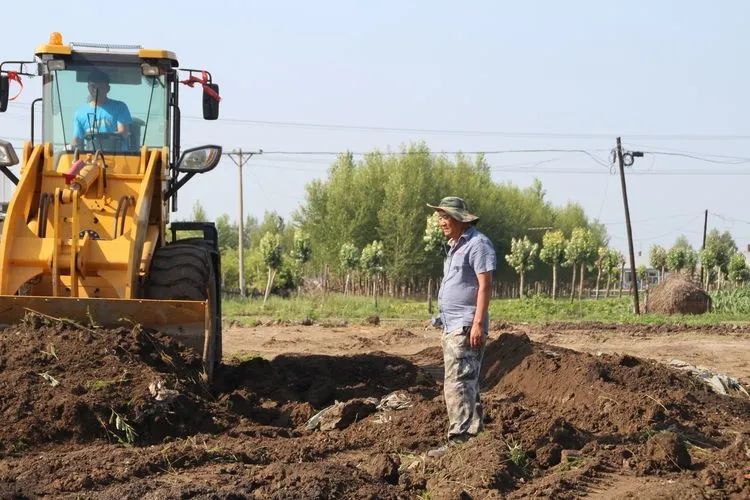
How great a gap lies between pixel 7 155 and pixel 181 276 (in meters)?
2.04

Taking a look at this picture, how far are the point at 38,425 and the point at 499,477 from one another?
3.37m

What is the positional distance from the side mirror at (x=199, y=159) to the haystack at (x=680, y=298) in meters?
27.9

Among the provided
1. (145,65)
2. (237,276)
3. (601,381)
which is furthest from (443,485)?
(237,276)

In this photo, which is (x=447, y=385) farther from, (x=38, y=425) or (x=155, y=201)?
(x=155, y=201)

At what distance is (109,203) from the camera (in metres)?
10.2

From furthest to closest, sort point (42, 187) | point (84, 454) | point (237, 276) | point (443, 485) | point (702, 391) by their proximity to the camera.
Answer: point (237, 276), point (702, 391), point (42, 187), point (84, 454), point (443, 485)

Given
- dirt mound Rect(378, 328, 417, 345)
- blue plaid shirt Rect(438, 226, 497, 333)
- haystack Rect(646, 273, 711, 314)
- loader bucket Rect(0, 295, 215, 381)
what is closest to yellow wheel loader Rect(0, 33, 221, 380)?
loader bucket Rect(0, 295, 215, 381)

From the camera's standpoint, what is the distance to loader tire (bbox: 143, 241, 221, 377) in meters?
9.90

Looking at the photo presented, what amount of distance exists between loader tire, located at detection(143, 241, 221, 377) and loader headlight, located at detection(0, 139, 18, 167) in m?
1.58

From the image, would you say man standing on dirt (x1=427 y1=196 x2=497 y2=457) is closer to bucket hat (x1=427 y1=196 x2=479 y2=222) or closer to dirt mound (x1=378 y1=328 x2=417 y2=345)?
bucket hat (x1=427 y1=196 x2=479 y2=222)

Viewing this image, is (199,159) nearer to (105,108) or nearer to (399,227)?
(105,108)

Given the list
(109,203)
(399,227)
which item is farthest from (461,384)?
(399,227)

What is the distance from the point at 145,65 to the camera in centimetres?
Result: 1130

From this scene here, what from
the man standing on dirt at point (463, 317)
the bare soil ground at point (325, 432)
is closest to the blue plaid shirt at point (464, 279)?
the man standing on dirt at point (463, 317)
